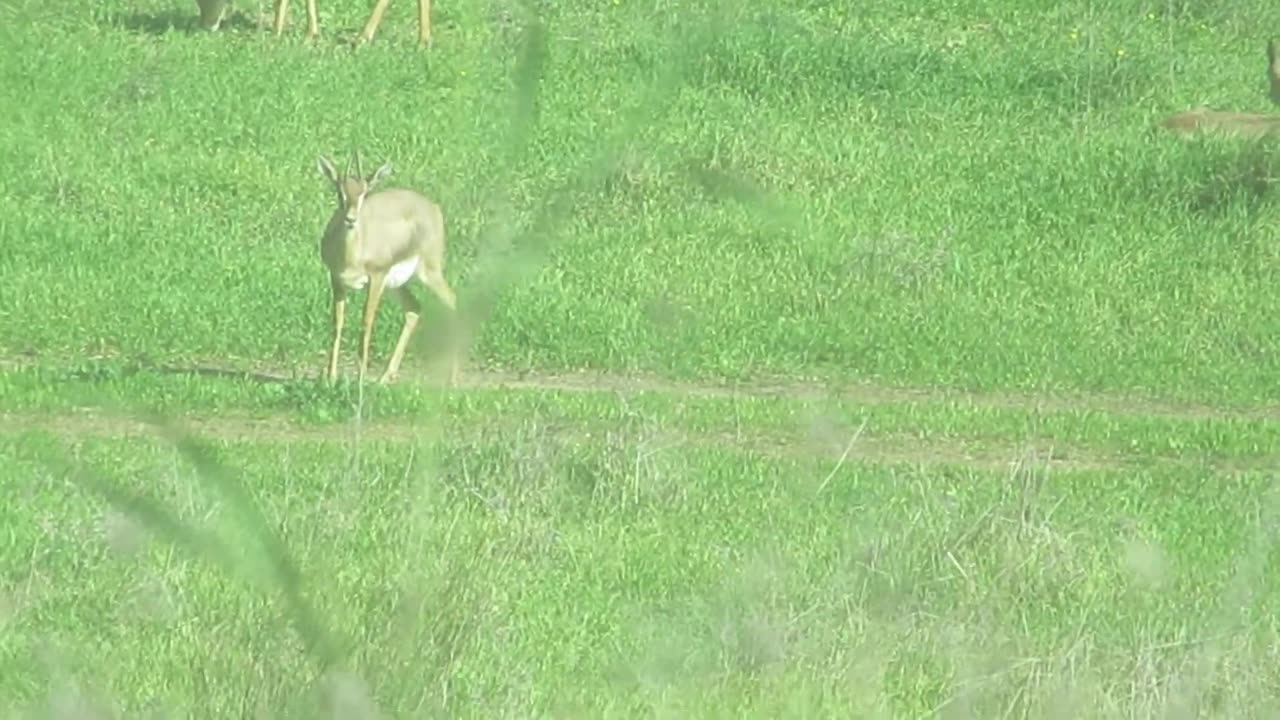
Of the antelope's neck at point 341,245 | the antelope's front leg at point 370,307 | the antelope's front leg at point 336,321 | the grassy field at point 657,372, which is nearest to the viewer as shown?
the grassy field at point 657,372

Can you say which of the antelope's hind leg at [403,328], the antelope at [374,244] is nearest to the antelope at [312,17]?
the antelope's hind leg at [403,328]

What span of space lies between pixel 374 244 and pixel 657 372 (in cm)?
131

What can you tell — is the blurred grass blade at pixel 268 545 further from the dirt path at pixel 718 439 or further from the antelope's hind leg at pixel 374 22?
the antelope's hind leg at pixel 374 22

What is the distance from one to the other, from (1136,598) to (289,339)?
5.79 metres

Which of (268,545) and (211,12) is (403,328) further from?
(268,545)

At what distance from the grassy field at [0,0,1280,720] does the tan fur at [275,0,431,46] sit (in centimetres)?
15

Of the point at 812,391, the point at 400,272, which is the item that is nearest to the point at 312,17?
the point at 400,272

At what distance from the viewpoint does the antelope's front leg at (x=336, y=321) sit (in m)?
11.1

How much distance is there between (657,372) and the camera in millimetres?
11742

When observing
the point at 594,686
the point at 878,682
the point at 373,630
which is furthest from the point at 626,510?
the point at 373,630

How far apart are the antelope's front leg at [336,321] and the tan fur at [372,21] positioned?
227 inches

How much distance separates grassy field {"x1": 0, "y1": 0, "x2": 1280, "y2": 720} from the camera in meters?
4.93

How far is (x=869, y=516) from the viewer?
805 cm

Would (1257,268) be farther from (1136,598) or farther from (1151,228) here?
(1136,598)
